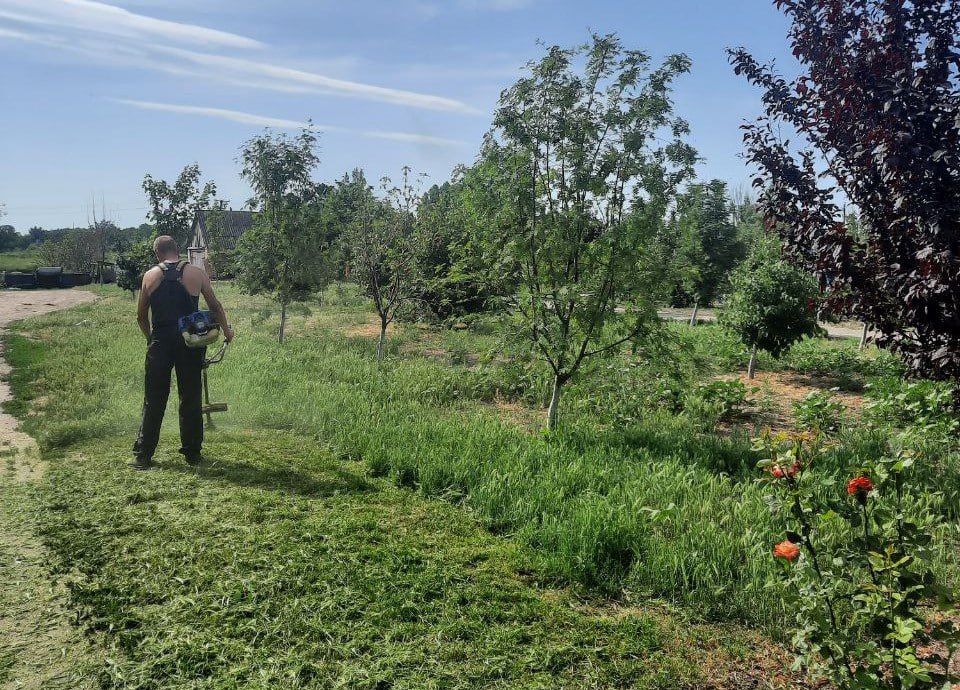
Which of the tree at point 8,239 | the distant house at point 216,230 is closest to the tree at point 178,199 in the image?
the distant house at point 216,230

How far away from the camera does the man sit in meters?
5.98

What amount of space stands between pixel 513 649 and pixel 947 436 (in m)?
A: 5.63

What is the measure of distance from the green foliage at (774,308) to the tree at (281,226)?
30.2ft

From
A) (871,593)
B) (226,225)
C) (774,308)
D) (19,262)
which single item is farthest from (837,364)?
(19,262)

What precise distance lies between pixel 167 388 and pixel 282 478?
138 centimetres

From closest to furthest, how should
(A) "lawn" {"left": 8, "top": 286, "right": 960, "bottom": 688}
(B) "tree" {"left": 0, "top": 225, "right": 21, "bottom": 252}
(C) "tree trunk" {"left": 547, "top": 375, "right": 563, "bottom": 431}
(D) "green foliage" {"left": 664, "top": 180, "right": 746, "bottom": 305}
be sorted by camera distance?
(A) "lawn" {"left": 8, "top": 286, "right": 960, "bottom": 688}
(C) "tree trunk" {"left": 547, "top": 375, "right": 563, "bottom": 431}
(D) "green foliage" {"left": 664, "top": 180, "right": 746, "bottom": 305}
(B) "tree" {"left": 0, "top": 225, "right": 21, "bottom": 252}

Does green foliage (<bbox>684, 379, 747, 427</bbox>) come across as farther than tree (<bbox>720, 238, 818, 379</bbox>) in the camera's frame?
No

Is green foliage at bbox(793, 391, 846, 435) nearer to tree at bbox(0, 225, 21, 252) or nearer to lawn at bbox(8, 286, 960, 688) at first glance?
lawn at bbox(8, 286, 960, 688)

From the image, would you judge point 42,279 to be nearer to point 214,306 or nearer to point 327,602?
point 214,306

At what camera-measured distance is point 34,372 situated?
35.6 feet

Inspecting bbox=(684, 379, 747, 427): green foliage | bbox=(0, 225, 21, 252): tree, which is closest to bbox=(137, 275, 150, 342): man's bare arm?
bbox=(684, 379, 747, 427): green foliage

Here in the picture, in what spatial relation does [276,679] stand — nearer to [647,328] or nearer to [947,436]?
[647,328]

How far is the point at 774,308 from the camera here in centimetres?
1179

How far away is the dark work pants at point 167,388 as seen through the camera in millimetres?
5980
